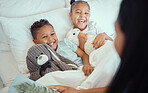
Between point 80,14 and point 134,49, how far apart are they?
1.08 meters

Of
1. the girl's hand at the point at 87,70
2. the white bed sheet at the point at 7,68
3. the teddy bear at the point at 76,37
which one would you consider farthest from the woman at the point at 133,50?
the white bed sheet at the point at 7,68

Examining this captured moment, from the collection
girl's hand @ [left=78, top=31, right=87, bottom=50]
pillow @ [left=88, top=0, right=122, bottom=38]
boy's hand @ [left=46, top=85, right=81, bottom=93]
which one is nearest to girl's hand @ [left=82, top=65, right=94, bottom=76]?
boy's hand @ [left=46, top=85, right=81, bottom=93]

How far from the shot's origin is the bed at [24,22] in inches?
46.3

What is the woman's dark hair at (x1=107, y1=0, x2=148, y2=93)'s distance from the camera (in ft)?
0.93

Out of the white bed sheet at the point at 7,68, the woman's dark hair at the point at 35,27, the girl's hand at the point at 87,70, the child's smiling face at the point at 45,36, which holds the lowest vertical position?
the white bed sheet at the point at 7,68

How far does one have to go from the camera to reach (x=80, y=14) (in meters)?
1.33

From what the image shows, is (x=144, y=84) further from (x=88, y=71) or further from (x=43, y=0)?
(x=43, y=0)

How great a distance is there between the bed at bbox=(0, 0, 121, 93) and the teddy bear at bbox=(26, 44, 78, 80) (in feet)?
0.66

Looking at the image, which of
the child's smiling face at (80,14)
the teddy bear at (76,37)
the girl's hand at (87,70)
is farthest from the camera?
the child's smiling face at (80,14)

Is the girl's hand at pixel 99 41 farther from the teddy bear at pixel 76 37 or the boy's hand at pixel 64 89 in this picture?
the boy's hand at pixel 64 89

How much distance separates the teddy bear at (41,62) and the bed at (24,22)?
20cm

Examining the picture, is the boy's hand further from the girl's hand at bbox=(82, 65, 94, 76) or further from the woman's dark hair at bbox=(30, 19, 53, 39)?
the woman's dark hair at bbox=(30, 19, 53, 39)

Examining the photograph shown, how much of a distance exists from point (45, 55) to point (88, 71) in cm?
33

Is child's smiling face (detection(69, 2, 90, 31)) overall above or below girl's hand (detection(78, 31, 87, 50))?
above
